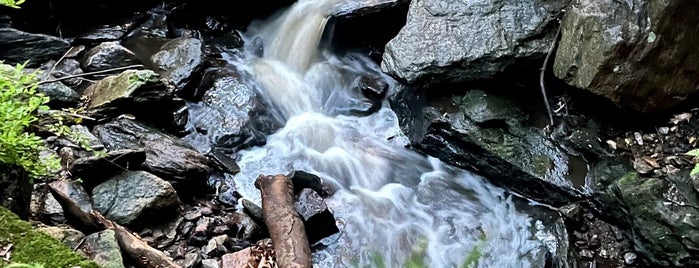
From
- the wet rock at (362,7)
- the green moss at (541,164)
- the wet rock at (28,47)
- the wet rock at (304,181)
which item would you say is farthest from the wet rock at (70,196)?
the wet rock at (362,7)

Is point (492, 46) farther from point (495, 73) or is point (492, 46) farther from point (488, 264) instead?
point (488, 264)

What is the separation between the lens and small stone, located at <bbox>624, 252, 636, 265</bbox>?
16.3 ft

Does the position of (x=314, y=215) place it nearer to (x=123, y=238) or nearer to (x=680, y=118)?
(x=123, y=238)

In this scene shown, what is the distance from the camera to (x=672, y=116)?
5.44m

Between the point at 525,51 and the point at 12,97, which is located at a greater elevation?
the point at 12,97


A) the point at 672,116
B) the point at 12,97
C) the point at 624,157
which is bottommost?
the point at 624,157

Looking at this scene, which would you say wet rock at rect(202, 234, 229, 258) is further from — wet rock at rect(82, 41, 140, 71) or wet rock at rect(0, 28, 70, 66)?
wet rock at rect(0, 28, 70, 66)

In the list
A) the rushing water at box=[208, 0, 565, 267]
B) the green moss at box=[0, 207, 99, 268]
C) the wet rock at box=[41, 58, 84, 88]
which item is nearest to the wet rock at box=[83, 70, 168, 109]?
the wet rock at box=[41, 58, 84, 88]

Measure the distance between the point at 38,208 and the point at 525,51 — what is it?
451cm

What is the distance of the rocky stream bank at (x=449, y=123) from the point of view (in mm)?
4785

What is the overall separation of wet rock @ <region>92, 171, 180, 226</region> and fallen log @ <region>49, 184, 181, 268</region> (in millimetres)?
277

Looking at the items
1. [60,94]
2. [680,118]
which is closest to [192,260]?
[60,94]

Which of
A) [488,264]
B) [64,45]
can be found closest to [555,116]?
[488,264]

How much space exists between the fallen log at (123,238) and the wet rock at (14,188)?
0.65 meters
